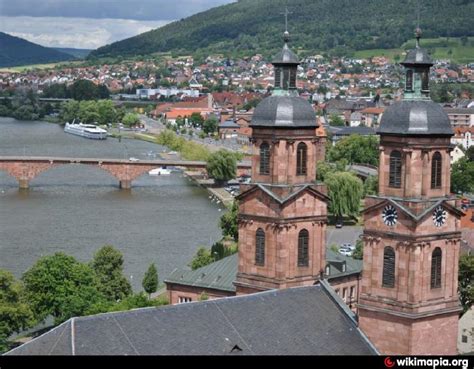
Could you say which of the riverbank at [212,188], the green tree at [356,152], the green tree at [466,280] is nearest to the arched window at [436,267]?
the green tree at [466,280]

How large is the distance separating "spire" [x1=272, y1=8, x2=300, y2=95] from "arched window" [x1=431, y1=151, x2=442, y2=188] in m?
5.91

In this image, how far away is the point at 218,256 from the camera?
6391cm

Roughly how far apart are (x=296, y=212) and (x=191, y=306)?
6.93 meters

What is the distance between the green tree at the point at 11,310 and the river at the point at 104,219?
33.3 feet

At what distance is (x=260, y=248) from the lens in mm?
38094

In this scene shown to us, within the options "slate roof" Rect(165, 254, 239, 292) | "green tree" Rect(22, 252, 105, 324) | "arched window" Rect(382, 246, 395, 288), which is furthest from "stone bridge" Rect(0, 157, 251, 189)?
"arched window" Rect(382, 246, 395, 288)

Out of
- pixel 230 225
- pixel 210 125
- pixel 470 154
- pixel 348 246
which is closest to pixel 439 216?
pixel 348 246

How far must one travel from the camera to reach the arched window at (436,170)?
3375 cm

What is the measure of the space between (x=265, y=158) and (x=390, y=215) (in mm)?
5413

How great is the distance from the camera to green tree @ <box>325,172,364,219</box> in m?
90.2
